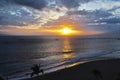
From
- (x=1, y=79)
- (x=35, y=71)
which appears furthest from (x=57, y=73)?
(x=1, y=79)

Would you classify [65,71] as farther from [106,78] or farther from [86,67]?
[106,78]

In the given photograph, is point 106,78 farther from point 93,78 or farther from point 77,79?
point 77,79

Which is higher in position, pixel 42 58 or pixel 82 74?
pixel 82 74

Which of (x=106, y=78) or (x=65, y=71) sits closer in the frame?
(x=106, y=78)

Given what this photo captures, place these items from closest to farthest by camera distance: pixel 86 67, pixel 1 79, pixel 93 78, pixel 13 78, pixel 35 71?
1. pixel 1 79
2. pixel 35 71
3. pixel 93 78
4. pixel 13 78
5. pixel 86 67

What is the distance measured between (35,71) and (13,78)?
1428 centimetres

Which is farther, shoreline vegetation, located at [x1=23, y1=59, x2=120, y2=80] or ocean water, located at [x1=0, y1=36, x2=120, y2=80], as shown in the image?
ocean water, located at [x1=0, y1=36, x2=120, y2=80]

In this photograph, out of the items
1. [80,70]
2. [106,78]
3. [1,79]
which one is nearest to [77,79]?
[106,78]

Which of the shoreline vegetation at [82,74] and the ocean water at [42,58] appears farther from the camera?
the ocean water at [42,58]

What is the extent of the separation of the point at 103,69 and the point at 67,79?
336 inches

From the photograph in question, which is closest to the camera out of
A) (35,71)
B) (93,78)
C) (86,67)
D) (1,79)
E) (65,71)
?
(1,79)

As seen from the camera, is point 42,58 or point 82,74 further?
point 42,58

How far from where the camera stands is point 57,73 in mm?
36656

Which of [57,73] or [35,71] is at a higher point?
[35,71]
